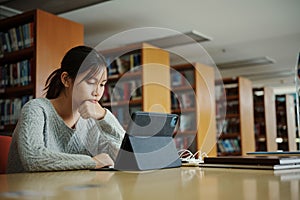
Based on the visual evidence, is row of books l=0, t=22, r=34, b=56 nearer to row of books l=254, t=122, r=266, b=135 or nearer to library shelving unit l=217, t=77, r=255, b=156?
library shelving unit l=217, t=77, r=255, b=156

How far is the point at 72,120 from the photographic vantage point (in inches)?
57.2

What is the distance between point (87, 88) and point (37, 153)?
0.30 m

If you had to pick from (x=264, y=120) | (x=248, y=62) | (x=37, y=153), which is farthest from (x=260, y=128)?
(x=37, y=153)

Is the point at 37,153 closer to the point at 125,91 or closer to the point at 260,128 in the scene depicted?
the point at 125,91

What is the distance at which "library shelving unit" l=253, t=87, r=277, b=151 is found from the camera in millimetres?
7941

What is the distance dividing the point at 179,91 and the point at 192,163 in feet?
13.8

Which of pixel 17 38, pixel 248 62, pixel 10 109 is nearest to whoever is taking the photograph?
pixel 17 38

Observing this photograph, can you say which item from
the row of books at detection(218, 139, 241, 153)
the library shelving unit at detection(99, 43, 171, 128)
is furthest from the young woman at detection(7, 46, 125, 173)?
the row of books at detection(218, 139, 241, 153)

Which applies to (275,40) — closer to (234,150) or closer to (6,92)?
(234,150)

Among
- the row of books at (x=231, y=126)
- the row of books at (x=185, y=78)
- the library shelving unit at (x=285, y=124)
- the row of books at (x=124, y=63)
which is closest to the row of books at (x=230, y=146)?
the row of books at (x=231, y=126)

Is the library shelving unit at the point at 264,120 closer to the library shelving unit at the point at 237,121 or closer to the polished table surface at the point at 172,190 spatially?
the library shelving unit at the point at 237,121

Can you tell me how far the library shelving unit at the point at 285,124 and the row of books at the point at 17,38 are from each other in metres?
7.19

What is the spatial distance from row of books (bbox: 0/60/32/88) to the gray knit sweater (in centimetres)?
214

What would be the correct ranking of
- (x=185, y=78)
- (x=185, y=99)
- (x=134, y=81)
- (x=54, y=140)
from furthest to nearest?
(x=185, y=99) → (x=185, y=78) → (x=134, y=81) → (x=54, y=140)
